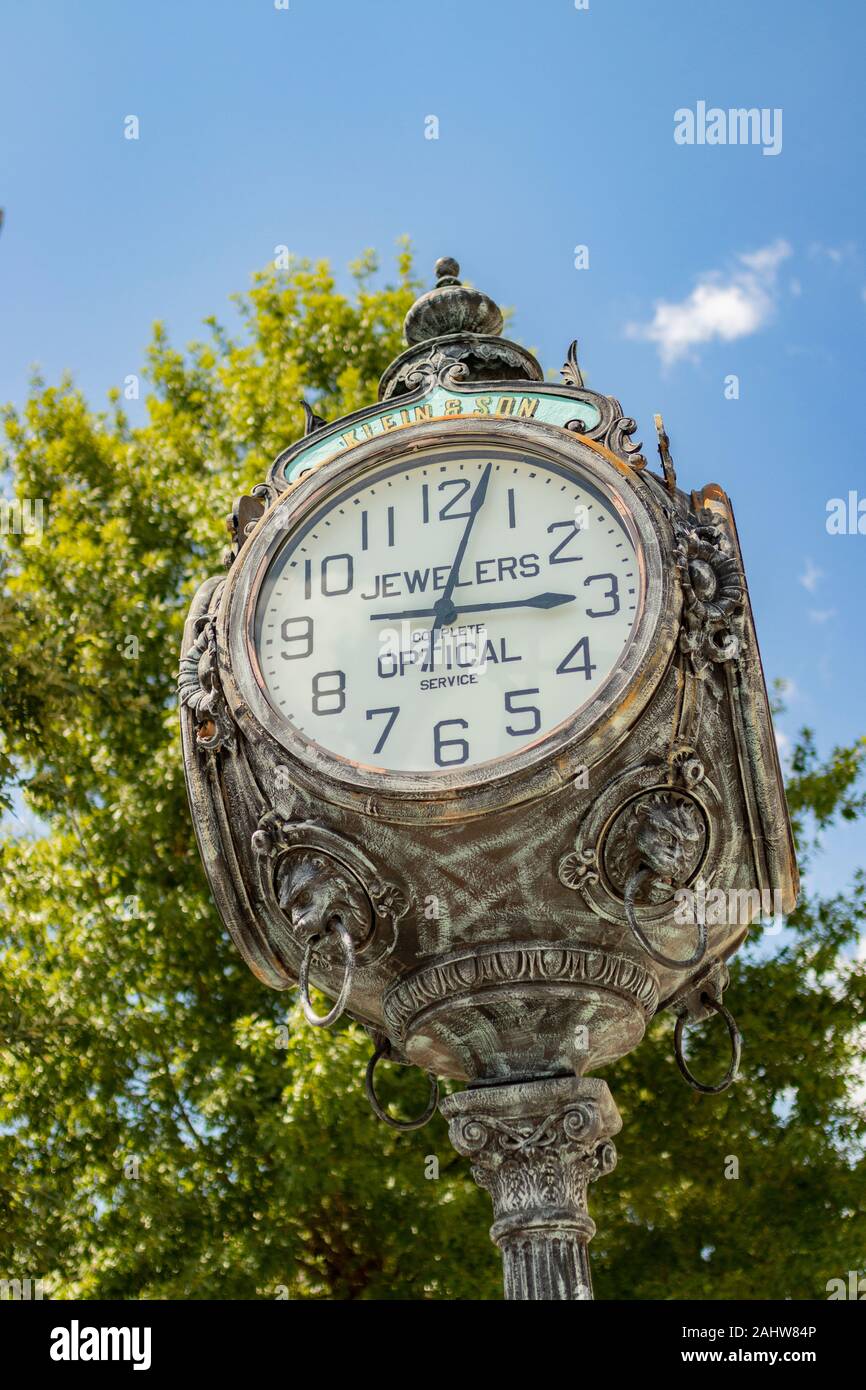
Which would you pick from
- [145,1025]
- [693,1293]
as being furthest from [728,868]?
[145,1025]

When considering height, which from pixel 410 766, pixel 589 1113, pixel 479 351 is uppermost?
pixel 479 351

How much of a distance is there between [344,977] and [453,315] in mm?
2235

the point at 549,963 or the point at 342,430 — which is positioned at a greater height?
the point at 342,430

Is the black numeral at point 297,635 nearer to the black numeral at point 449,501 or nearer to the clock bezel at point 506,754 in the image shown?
the clock bezel at point 506,754

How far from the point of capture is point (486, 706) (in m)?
4.04

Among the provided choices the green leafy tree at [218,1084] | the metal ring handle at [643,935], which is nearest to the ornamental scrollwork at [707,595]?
the metal ring handle at [643,935]

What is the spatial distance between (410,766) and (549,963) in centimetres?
61

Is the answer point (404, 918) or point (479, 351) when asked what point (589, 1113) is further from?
point (479, 351)

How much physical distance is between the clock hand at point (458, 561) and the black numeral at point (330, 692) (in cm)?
28

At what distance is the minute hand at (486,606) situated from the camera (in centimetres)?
417

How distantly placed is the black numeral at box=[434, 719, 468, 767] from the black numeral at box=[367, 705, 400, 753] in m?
0.12

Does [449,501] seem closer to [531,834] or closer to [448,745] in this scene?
[448,745]
